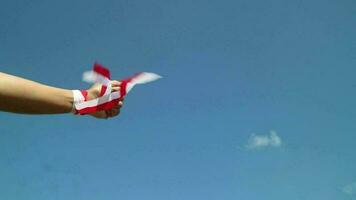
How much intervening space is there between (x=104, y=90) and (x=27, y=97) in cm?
93

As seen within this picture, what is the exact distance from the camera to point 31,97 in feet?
11.6

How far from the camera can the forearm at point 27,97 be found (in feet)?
11.2

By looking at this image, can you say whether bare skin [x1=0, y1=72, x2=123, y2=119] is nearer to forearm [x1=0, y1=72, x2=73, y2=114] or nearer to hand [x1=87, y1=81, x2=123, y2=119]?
forearm [x1=0, y1=72, x2=73, y2=114]

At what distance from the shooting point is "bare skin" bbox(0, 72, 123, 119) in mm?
3416

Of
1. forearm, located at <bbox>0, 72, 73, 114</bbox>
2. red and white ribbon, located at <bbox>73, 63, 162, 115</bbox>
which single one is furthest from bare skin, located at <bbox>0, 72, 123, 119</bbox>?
red and white ribbon, located at <bbox>73, 63, 162, 115</bbox>

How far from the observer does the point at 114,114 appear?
4.53m

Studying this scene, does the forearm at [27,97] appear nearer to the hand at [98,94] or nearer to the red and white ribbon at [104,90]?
the red and white ribbon at [104,90]

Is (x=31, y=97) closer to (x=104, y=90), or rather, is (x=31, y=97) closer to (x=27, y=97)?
(x=27, y=97)

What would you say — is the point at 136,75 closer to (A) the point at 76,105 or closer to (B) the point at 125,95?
(B) the point at 125,95

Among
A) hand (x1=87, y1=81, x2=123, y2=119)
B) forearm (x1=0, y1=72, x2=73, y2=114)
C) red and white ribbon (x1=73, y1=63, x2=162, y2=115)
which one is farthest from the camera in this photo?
hand (x1=87, y1=81, x2=123, y2=119)

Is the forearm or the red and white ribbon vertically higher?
the red and white ribbon

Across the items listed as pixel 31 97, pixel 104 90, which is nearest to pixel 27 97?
pixel 31 97

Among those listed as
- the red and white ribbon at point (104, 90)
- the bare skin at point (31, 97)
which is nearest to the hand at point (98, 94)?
the red and white ribbon at point (104, 90)

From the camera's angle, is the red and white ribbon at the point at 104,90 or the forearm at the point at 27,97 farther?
the red and white ribbon at the point at 104,90
